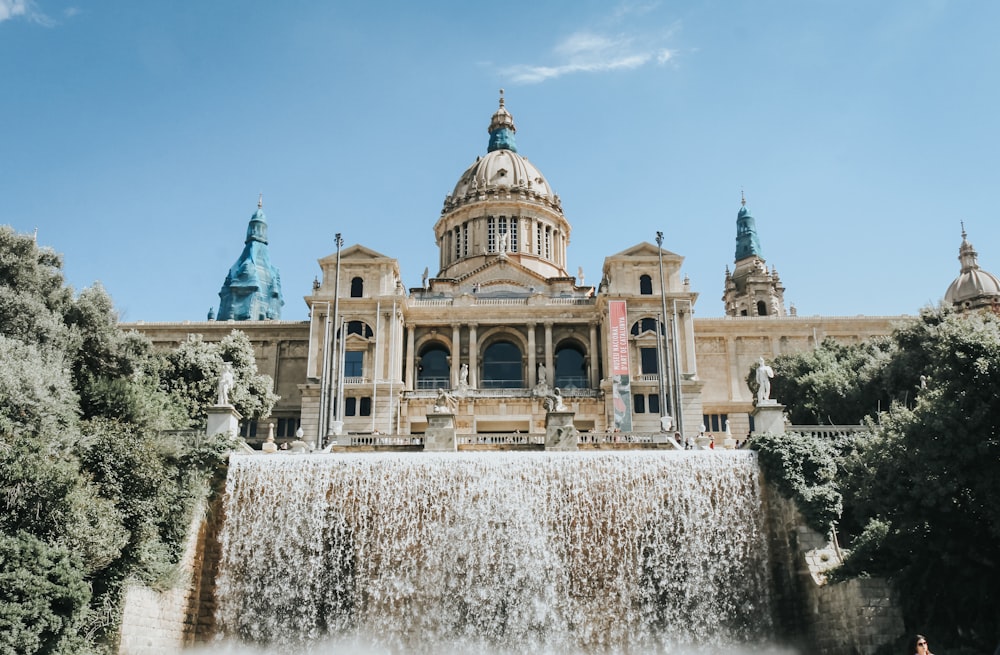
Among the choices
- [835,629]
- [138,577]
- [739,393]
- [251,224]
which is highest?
[251,224]

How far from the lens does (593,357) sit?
4722cm

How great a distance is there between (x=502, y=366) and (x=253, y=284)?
52178mm

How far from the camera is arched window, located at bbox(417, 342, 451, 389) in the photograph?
48594mm

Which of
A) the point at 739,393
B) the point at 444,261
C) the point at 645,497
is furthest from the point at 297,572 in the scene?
the point at 444,261

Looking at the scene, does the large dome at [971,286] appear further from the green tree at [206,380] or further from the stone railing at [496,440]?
the green tree at [206,380]

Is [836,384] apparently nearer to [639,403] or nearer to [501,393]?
[639,403]

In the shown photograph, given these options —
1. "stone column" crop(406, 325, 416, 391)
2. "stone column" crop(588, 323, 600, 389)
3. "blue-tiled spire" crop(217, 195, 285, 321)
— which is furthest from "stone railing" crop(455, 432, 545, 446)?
"blue-tiled spire" crop(217, 195, 285, 321)

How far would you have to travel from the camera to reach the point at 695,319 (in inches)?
2031

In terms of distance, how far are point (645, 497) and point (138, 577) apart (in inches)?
498

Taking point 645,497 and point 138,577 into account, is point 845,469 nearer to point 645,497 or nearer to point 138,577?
point 645,497

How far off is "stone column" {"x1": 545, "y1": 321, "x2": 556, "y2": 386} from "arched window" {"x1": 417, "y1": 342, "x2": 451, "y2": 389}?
554cm

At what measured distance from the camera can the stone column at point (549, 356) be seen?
153 ft

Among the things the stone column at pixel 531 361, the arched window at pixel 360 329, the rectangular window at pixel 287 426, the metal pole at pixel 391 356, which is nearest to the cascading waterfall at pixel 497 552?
the metal pole at pixel 391 356

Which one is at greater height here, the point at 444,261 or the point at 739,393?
the point at 444,261
